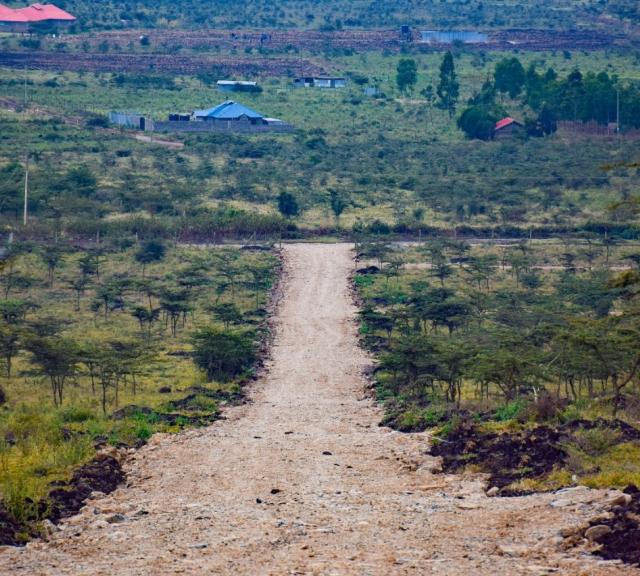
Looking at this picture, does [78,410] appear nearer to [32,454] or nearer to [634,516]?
[32,454]

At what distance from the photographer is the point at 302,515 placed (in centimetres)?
1547

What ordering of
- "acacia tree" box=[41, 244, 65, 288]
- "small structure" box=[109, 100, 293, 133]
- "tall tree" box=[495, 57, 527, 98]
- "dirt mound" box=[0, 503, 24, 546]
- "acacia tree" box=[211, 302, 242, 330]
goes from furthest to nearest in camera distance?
"tall tree" box=[495, 57, 527, 98] → "small structure" box=[109, 100, 293, 133] → "acacia tree" box=[41, 244, 65, 288] → "acacia tree" box=[211, 302, 242, 330] → "dirt mound" box=[0, 503, 24, 546]

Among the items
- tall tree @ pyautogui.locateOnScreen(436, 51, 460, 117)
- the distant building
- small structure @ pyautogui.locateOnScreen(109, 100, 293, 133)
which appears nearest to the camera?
small structure @ pyautogui.locateOnScreen(109, 100, 293, 133)

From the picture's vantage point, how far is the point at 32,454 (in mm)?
18719

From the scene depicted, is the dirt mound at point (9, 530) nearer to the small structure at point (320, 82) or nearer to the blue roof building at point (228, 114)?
the blue roof building at point (228, 114)

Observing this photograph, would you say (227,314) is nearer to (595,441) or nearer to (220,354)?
(220,354)

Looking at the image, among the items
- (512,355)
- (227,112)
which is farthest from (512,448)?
(227,112)

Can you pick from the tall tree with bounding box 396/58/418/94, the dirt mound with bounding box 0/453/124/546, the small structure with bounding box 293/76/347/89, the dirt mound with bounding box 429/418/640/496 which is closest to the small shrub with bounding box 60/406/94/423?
the dirt mound with bounding box 0/453/124/546

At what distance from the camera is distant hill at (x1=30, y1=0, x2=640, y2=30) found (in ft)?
420

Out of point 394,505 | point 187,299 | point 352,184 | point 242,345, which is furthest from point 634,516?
point 352,184

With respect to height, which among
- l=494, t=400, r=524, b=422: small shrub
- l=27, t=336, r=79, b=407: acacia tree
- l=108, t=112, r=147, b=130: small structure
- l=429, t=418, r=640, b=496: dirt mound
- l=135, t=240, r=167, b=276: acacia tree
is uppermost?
l=429, t=418, r=640, b=496: dirt mound

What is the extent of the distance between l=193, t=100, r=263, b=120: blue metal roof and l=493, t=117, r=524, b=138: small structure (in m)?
16.2

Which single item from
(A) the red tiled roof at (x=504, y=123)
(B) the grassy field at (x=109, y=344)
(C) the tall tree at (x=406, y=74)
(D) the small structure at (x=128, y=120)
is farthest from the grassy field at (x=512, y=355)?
(C) the tall tree at (x=406, y=74)

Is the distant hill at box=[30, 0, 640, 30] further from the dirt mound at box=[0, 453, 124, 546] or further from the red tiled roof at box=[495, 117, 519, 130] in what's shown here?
the dirt mound at box=[0, 453, 124, 546]
